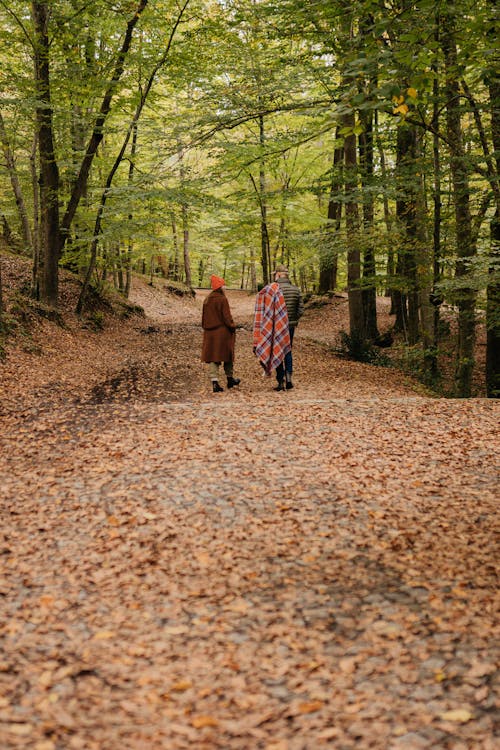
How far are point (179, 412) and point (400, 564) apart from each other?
14.2 ft

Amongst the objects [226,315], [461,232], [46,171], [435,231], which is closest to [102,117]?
[46,171]

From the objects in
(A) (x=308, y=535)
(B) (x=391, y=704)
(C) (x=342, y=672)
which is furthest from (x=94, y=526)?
(B) (x=391, y=704)

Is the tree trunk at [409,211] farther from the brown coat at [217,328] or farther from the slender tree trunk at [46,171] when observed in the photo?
the slender tree trunk at [46,171]

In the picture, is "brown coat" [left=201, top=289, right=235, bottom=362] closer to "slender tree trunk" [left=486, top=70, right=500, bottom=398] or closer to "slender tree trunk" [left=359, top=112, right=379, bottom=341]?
"slender tree trunk" [left=359, top=112, right=379, bottom=341]

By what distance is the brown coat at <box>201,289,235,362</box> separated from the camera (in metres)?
8.48

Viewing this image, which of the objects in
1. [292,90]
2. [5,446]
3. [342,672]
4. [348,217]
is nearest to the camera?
[342,672]

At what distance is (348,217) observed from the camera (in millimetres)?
11930

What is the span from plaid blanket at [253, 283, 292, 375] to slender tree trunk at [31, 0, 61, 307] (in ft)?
20.6

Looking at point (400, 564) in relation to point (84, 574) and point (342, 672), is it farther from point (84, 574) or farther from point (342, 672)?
point (84, 574)

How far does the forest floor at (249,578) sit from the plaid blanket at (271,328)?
128 cm

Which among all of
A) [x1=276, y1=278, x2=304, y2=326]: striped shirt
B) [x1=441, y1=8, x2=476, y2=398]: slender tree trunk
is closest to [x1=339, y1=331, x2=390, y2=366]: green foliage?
[x1=441, y1=8, x2=476, y2=398]: slender tree trunk

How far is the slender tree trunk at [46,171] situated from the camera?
10664 millimetres

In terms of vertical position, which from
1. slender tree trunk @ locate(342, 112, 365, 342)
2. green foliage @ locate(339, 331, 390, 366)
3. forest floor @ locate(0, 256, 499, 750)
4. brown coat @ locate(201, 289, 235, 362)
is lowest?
forest floor @ locate(0, 256, 499, 750)

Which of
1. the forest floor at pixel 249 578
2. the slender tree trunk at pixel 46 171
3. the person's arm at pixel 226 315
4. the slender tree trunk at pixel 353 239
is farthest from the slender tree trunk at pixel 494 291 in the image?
the slender tree trunk at pixel 46 171
